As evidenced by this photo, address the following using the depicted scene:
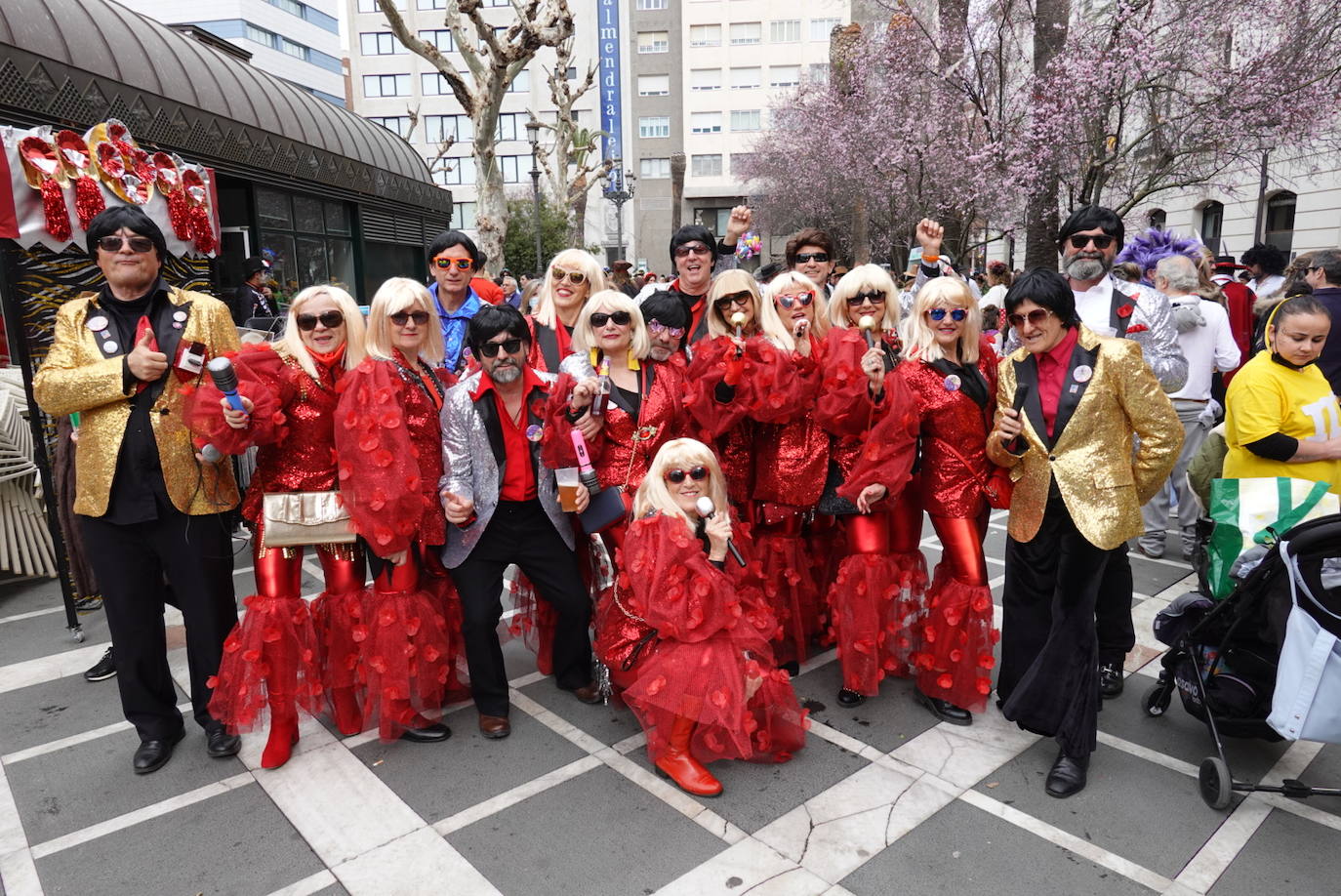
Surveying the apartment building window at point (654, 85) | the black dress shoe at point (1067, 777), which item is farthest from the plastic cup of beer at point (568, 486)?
the apartment building window at point (654, 85)

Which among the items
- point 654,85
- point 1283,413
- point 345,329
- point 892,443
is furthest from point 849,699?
point 654,85

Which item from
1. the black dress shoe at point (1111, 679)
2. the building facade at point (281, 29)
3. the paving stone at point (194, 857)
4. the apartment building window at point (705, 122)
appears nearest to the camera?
the paving stone at point (194, 857)

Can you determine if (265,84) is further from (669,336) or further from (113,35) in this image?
(669,336)

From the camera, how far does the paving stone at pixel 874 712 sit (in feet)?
11.5

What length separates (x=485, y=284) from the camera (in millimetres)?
5129

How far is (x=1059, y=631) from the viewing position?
10.3ft

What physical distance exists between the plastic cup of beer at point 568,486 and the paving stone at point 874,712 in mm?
1483

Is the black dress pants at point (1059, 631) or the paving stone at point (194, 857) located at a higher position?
the black dress pants at point (1059, 631)

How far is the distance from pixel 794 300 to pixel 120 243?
2788 mm

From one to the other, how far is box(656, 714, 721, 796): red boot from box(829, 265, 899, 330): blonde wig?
196cm

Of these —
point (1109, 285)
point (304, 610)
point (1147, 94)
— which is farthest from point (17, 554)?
point (1147, 94)

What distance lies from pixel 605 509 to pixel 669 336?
33.3 inches

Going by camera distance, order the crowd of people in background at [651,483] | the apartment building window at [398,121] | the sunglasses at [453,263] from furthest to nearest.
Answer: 1. the apartment building window at [398,121]
2. the sunglasses at [453,263]
3. the crowd of people in background at [651,483]

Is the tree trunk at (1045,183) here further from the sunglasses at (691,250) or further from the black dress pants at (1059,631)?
the black dress pants at (1059,631)
